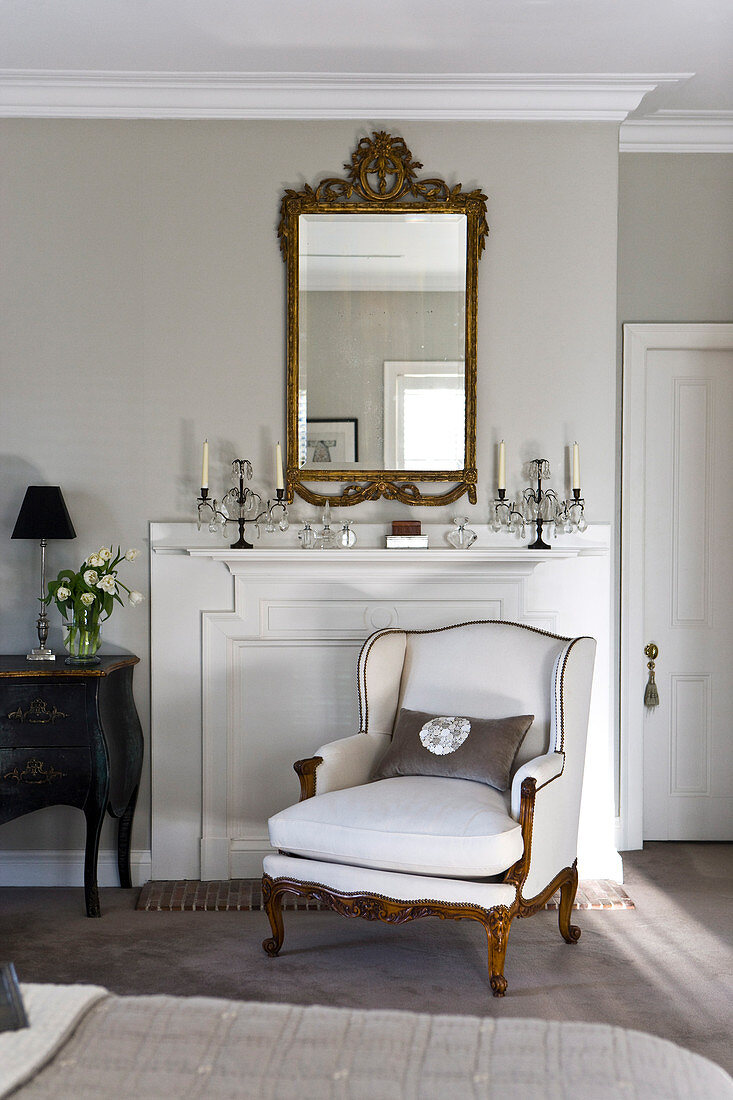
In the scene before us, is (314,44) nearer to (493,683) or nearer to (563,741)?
(493,683)

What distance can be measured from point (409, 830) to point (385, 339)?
1878mm

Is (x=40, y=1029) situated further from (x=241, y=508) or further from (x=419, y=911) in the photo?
(x=241, y=508)

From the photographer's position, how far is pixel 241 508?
11.5 ft

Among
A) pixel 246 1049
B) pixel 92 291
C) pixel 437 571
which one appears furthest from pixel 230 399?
pixel 246 1049

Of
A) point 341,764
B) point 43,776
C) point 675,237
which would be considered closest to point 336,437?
point 341,764

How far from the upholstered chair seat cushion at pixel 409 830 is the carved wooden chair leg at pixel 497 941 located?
11 centimetres

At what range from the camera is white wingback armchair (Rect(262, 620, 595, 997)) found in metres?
2.52

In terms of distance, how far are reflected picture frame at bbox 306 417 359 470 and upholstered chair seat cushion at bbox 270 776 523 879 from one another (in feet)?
4.40

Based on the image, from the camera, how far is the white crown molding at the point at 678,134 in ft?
12.5

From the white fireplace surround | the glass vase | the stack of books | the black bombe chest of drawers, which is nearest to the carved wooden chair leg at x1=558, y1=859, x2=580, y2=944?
the white fireplace surround

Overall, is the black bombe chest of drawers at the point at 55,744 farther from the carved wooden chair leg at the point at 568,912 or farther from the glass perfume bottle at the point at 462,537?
the carved wooden chair leg at the point at 568,912

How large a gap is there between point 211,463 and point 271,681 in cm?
87

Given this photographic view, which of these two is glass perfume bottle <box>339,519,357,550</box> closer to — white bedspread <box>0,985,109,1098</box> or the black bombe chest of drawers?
the black bombe chest of drawers

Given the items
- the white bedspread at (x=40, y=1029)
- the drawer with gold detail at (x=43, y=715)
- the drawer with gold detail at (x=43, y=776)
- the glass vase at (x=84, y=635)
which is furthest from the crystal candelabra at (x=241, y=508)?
the white bedspread at (x=40, y=1029)
